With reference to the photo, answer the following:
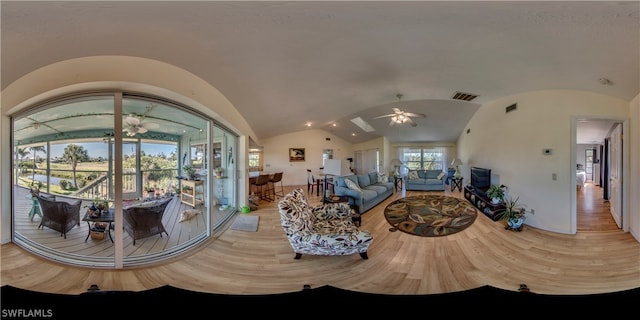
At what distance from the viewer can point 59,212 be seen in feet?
6.47

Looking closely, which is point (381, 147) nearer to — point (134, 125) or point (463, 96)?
point (463, 96)

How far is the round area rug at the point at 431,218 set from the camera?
2.51 meters

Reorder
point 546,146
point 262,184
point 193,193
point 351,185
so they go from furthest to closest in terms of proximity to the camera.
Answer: point 262,184
point 351,185
point 546,146
point 193,193

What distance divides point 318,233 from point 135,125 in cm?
195

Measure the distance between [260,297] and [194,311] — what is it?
26 centimetres

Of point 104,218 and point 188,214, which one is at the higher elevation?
point 104,218

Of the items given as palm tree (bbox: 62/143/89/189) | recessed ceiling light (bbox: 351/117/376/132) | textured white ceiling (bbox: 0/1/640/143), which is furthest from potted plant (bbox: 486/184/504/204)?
palm tree (bbox: 62/143/89/189)

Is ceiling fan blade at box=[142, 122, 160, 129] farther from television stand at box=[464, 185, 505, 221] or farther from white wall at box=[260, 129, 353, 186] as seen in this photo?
white wall at box=[260, 129, 353, 186]

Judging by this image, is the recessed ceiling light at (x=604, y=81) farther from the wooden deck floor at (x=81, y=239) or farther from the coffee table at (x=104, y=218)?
the coffee table at (x=104, y=218)

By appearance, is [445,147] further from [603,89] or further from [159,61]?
[159,61]

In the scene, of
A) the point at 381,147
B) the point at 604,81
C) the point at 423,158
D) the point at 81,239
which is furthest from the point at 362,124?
the point at 81,239

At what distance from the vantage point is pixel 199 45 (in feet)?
5.34

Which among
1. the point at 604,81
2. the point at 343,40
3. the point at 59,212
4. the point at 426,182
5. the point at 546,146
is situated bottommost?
the point at 426,182

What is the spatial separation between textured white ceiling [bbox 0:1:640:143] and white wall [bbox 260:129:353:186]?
16.0 feet
